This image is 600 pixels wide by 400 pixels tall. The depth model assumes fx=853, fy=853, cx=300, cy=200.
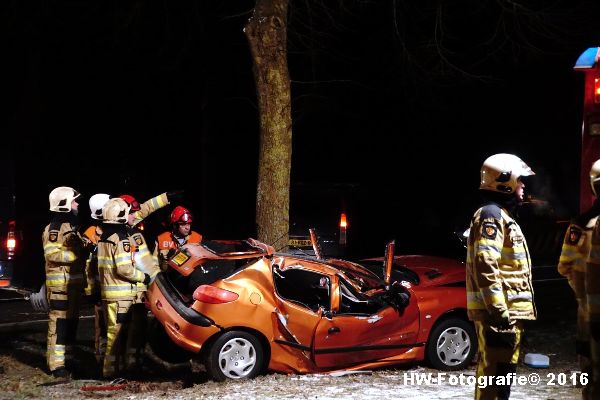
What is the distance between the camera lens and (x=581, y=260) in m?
6.32

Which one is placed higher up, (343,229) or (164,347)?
(343,229)

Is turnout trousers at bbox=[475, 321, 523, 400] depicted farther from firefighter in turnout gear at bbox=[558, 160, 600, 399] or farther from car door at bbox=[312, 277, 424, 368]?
car door at bbox=[312, 277, 424, 368]

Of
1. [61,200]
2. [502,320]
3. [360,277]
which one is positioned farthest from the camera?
[61,200]

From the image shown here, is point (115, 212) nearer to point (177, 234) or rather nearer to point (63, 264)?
point (63, 264)

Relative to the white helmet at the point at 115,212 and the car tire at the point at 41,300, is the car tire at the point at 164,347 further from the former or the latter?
the car tire at the point at 41,300

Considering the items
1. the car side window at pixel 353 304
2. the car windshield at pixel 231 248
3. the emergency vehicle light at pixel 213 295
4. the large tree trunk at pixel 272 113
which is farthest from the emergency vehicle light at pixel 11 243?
the car side window at pixel 353 304

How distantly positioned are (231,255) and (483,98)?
1746 cm

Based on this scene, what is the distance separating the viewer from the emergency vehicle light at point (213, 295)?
309 inches

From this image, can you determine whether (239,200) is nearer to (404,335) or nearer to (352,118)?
(352,118)

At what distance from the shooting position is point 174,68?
63.2 ft

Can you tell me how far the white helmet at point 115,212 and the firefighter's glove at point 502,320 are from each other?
4405 mm

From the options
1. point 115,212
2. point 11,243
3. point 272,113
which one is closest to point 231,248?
point 115,212

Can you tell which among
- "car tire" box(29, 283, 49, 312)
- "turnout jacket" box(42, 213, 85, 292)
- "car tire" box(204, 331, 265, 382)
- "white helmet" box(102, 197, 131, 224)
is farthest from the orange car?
"car tire" box(29, 283, 49, 312)

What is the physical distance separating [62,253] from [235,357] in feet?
7.66
